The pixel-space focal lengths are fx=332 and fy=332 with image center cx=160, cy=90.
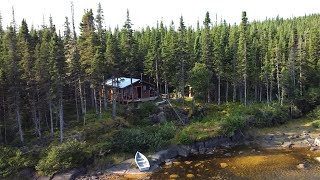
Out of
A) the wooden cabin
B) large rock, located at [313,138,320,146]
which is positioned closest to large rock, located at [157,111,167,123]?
the wooden cabin

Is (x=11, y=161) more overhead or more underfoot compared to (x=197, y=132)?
more underfoot

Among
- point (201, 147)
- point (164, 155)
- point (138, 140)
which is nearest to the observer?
point (164, 155)

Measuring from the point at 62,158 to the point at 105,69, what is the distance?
15.1 meters

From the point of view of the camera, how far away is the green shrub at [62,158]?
33.2 meters

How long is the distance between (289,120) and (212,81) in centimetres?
1557

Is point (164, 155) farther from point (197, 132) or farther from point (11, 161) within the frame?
point (11, 161)

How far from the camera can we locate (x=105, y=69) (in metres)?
45.0

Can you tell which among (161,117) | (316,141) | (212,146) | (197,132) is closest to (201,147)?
(212,146)

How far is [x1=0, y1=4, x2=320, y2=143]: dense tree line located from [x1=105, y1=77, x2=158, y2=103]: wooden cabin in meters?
2.06

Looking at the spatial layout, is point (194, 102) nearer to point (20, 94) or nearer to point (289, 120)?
point (289, 120)

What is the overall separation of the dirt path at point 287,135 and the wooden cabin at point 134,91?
1949 centimetres

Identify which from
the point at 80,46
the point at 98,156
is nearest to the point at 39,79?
the point at 80,46

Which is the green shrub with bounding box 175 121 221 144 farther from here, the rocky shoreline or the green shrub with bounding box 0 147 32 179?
the green shrub with bounding box 0 147 32 179

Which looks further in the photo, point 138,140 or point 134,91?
point 134,91
